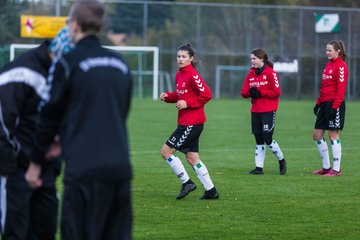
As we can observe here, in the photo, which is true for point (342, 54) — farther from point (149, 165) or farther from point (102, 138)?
point (102, 138)

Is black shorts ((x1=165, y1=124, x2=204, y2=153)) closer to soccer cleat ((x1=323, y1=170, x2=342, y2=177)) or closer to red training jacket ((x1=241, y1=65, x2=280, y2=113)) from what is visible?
red training jacket ((x1=241, y1=65, x2=280, y2=113))

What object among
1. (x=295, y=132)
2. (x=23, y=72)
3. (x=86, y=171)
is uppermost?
(x=23, y=72)

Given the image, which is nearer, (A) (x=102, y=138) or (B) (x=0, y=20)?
(A) (x=102, y=138)

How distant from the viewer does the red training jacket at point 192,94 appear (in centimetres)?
1177

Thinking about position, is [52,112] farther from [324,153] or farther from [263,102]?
[324,153]

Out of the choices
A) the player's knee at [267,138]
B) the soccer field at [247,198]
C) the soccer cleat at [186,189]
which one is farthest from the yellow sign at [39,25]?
the soccer cleat at [186,189]

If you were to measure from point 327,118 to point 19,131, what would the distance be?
8.95 meters

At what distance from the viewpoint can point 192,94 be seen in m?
11.8

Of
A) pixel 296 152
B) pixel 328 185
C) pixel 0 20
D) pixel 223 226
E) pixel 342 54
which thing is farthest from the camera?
pixel 0 20

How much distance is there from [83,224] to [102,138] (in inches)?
21.8

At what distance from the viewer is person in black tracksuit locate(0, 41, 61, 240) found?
6371 mm

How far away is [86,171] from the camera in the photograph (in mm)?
5352

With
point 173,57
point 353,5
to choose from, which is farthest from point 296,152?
point 353,5

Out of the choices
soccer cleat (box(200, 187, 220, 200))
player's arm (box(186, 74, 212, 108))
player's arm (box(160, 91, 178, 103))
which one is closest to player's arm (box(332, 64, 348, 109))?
player's arm (box(186, 74, 212, 108))
